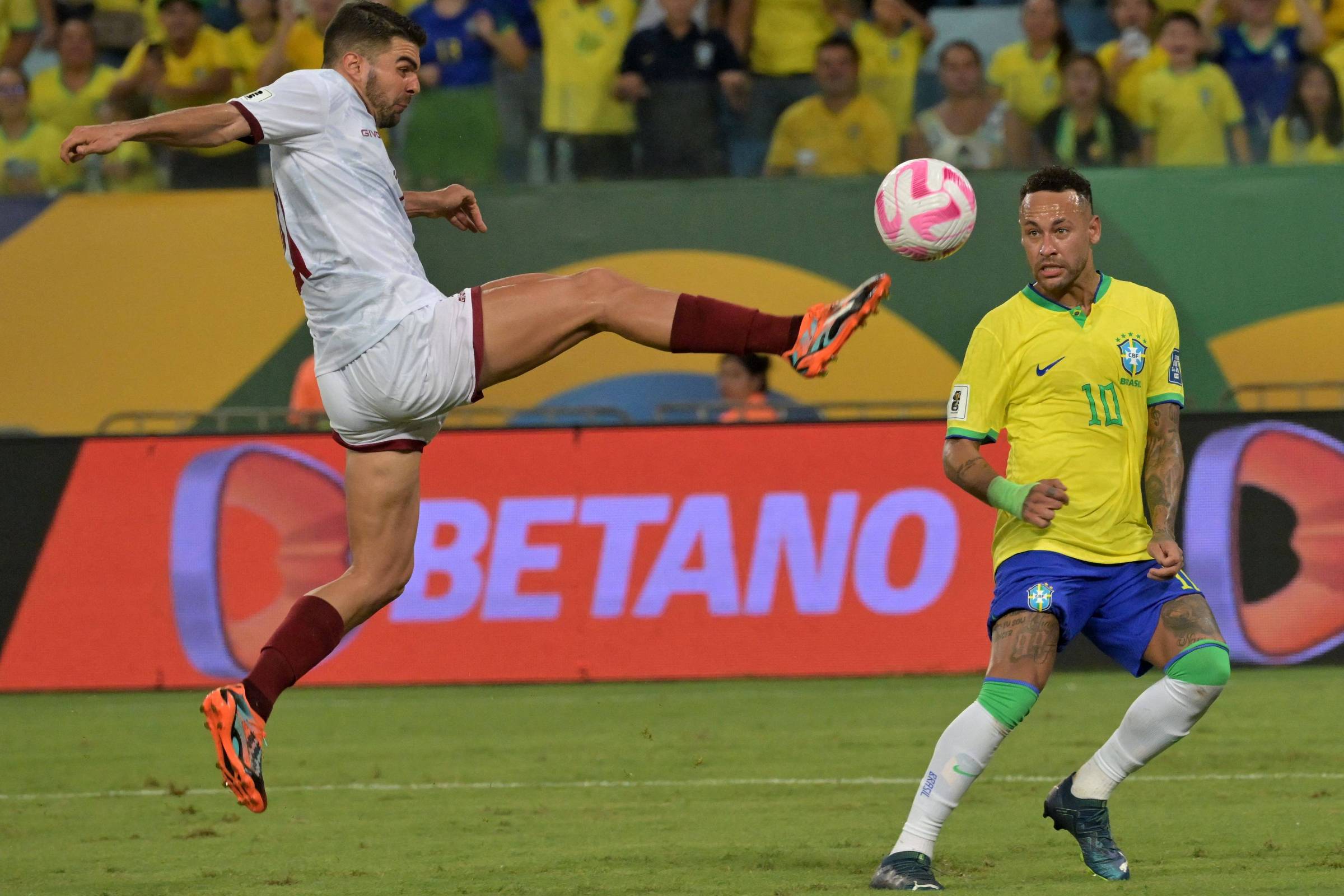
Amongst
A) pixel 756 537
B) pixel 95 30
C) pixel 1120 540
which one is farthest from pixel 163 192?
pixel 1120 540

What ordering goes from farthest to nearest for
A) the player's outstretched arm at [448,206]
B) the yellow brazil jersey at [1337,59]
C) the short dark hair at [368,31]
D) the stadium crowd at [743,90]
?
the stadium crowd at [743,90] → the yellow brazil jersey at [1337,59] → the player's outstretched arm at [448,206] → the short dark hair at [368,31]

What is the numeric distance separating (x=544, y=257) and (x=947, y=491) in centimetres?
389

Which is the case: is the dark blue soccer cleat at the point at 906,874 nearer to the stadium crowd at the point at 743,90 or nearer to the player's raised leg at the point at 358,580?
the player's raised leg at the point at 358,580

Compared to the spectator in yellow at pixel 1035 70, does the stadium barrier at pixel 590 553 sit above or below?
below

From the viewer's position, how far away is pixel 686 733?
9172 millimetres

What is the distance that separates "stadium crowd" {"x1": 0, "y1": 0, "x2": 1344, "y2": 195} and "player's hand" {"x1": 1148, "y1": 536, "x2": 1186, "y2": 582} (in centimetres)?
764

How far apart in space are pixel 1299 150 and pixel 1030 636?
858 centimetres

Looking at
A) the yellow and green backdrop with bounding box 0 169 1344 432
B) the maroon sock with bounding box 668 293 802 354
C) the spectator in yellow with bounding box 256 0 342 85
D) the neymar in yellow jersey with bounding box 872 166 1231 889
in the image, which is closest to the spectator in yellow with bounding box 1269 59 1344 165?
the yellow and green backdrop with bounding box 0 169 1344 432

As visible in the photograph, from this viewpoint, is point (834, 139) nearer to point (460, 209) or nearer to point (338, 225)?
point (460, 209)

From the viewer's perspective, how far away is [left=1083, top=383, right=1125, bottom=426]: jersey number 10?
18.2ft

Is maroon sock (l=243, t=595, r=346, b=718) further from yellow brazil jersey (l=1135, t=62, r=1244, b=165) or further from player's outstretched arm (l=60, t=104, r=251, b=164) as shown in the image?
yellow brazil jersey (l=1135, t=62, r=1244, b=165)

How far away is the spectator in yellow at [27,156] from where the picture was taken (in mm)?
13234

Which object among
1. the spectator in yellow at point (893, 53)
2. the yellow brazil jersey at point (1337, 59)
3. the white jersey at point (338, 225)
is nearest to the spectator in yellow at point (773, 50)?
the spectator in yellow at point (893, 53)

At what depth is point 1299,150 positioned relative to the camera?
42.0 ft
